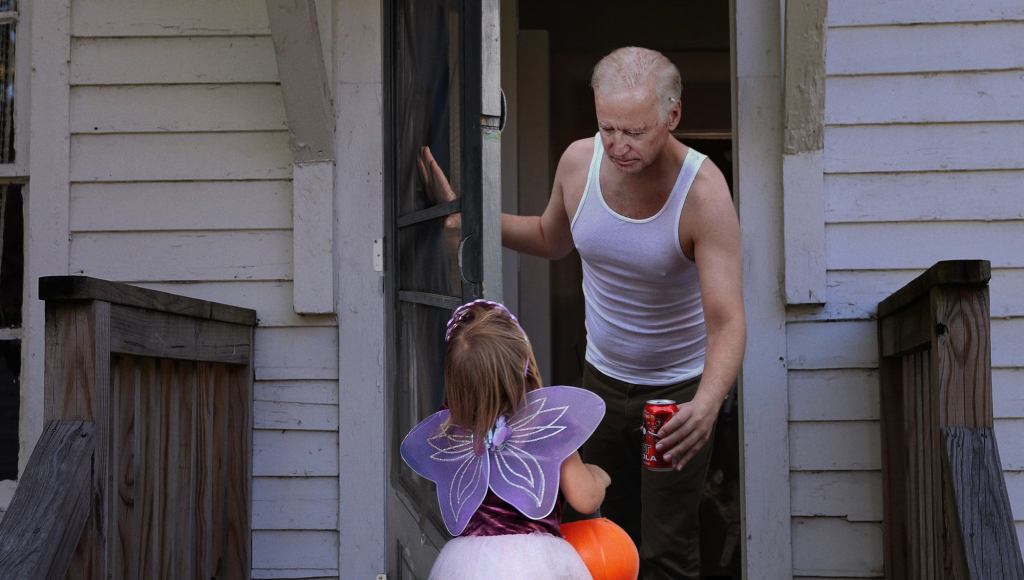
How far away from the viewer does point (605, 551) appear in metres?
2.19

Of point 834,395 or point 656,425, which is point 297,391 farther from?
point 834,395

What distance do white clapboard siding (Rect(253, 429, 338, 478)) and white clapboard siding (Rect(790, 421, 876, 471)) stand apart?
4.62ft

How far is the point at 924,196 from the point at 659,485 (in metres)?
1.19

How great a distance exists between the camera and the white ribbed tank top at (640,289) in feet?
9.18

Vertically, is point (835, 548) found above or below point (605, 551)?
below

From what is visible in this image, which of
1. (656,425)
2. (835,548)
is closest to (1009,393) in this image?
(835,548)

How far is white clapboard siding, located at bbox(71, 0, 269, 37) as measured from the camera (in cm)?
340

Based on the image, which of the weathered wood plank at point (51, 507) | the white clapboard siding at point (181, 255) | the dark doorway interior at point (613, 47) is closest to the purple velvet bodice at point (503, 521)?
the weathered wood plank at point (51, 507)

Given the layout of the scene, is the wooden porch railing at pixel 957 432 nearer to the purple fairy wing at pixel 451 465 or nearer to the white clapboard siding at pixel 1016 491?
the white clapboard siding at pixel 1016 491

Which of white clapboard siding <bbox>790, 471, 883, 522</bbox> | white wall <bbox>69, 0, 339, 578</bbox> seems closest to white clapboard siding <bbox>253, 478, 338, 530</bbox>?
white wall <bbox>69, 0, 339, 578</bbox>

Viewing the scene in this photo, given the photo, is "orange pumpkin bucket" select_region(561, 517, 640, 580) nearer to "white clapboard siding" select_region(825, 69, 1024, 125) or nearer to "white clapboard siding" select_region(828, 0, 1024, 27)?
"white clapboard siding" select_region(825, 69, 1024, 125)

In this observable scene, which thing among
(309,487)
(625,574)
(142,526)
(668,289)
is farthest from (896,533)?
(142,526)

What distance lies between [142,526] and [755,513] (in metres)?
1.72

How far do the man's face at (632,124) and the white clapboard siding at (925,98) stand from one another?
0.82m
